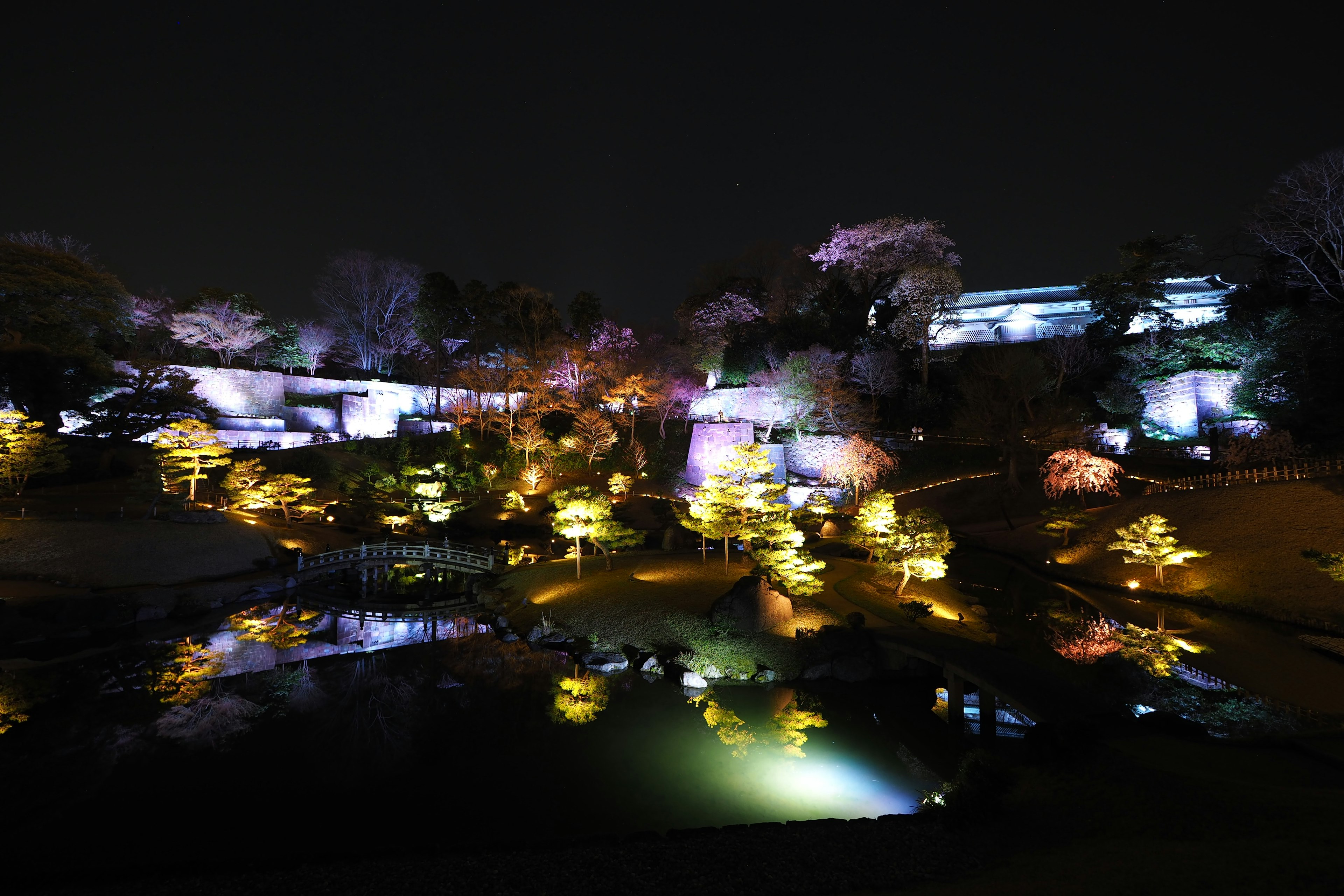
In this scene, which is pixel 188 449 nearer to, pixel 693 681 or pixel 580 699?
pixel 580 699

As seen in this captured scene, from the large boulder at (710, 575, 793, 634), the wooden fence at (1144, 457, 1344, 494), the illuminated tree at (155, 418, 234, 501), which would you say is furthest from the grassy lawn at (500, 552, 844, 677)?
the wooden fence at (1144, 457, 1344, 494)

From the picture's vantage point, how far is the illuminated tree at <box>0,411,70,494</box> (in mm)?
19812

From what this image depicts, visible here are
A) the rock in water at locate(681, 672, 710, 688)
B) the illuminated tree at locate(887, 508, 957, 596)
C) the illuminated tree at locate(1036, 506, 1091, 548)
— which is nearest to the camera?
the rock in water at locate(681, 672, 710, 688)

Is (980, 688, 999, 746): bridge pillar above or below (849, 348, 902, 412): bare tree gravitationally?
below

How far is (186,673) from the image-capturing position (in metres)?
12.4

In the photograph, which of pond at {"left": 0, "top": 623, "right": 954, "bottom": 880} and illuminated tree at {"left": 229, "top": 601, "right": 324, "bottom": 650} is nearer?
pond at {"left": 0, "top": 623, "right": 954, "bottom": 880}

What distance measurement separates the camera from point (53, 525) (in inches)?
687

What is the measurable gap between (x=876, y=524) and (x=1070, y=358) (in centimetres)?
2059

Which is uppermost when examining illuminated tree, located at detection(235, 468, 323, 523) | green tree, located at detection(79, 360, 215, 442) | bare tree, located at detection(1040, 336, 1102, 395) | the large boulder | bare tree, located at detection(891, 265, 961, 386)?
bare tree, located at detection(891, 265, 961, 386)

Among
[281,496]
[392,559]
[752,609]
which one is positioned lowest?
[752,609]

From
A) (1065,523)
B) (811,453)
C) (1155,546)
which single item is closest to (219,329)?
(811,453)

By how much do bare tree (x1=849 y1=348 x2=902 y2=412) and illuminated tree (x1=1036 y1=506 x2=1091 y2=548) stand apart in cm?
1102

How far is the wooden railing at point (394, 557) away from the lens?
1898 centimetres

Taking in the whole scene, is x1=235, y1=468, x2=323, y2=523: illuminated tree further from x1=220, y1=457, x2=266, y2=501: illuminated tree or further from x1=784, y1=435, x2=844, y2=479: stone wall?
x1=784, y1=435, x2=844, y2=479: stone wall
